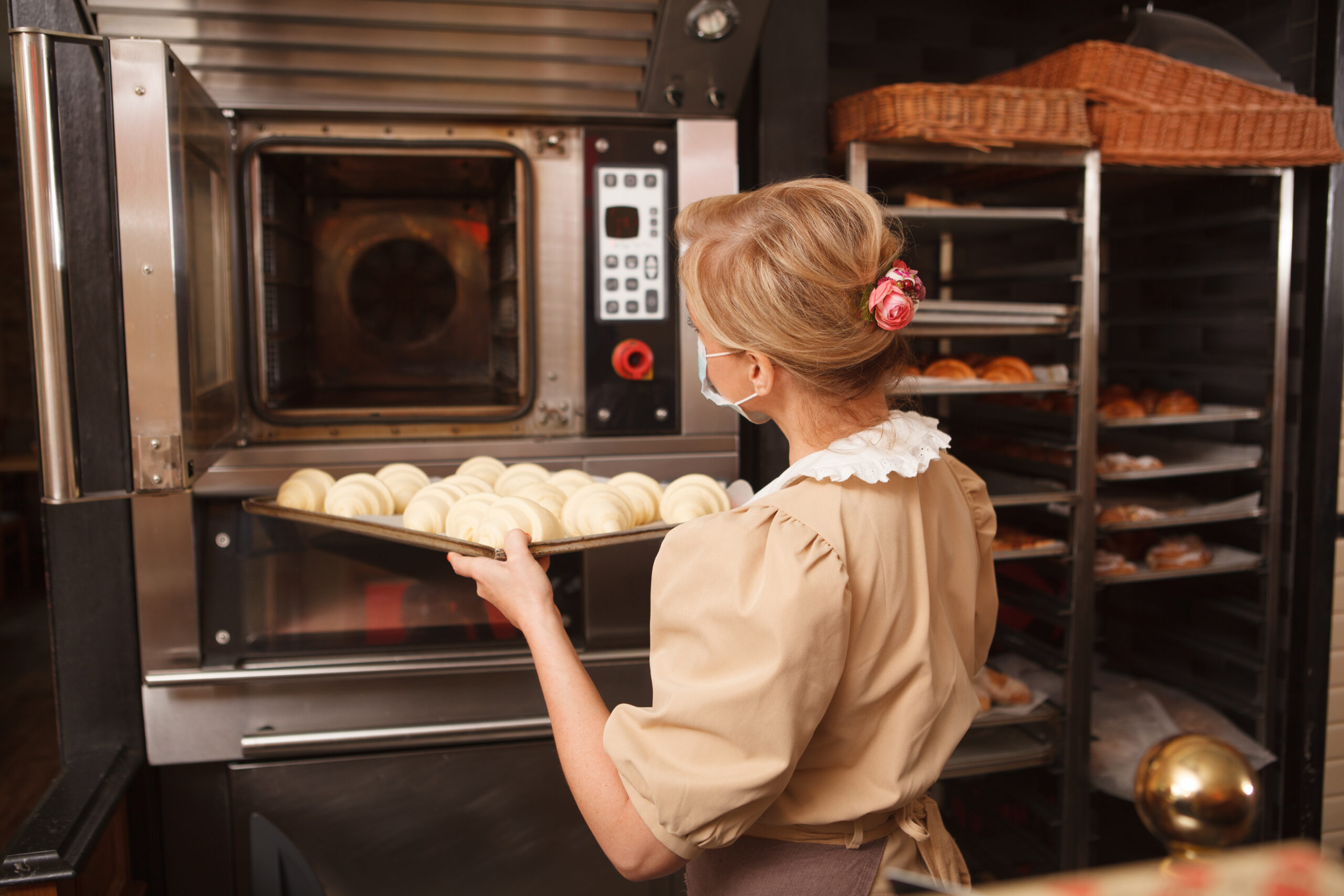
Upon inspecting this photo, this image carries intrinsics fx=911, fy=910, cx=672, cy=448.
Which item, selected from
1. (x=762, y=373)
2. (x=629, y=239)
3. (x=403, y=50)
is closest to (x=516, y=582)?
(x=762, y=373)

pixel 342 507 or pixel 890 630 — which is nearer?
pixel 890 630

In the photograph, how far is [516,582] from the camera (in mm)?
1201

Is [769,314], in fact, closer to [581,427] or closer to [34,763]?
[581,427]

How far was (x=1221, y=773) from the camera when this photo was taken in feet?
1.61

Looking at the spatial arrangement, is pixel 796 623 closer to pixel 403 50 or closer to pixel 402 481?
pixel 402 481

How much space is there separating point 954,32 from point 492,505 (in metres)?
2.30

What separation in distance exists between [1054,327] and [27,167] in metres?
2.06

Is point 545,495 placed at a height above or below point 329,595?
above

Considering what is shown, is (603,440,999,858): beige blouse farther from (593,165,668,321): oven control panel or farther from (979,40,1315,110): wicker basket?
(979,40,1315,110): wicker basket

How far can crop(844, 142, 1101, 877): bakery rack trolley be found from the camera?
85.0 inches

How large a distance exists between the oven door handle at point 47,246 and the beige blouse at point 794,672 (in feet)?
2.97

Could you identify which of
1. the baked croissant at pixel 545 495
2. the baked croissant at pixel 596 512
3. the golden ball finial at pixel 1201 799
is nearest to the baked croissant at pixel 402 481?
the baked croissant at pixel 545 495

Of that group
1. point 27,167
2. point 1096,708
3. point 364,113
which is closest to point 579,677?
point 27,167

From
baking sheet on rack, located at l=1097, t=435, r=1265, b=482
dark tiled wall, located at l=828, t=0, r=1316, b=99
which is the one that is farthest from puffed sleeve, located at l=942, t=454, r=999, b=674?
dark tiled wall, located at l=828, t=0, r=1316, b=99
